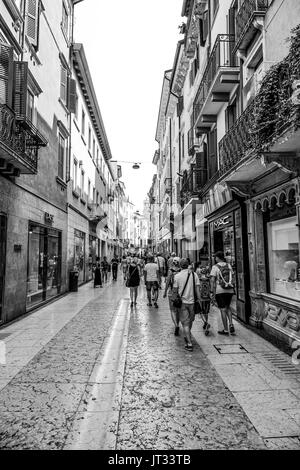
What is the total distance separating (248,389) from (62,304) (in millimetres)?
9055

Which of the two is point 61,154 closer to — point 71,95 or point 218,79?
point 71,95

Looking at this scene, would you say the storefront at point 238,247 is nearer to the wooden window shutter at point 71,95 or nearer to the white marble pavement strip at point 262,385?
the white marble pavement strip at point 262,385

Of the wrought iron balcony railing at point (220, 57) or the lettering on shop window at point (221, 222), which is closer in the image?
the wrought iron balcony railing at point (220, 57)

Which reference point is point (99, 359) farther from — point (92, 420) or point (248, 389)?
point (248, 389)

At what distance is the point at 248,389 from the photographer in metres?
4.29

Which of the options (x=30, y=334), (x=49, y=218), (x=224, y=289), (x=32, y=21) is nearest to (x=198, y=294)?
(x=224, y=289)

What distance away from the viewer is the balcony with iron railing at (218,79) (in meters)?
9.98

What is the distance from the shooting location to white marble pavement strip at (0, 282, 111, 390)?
17.5 ft

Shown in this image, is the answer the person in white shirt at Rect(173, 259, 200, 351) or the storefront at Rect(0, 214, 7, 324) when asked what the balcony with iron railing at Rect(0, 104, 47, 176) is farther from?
the person in white shirt at Rect(173, 259, 200, 351)

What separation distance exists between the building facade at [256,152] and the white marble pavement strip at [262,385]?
866 mm

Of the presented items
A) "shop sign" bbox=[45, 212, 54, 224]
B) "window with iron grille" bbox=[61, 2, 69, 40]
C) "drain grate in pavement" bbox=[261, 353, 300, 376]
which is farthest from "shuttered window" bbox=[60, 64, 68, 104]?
"drain grate in pavement" bbox=[261, 353, 300, 376]

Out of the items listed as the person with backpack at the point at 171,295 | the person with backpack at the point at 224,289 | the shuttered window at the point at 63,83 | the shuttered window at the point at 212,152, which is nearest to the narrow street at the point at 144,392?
the person with backpack at the point at 171,295

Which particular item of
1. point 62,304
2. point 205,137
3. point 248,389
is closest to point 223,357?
point 248,389

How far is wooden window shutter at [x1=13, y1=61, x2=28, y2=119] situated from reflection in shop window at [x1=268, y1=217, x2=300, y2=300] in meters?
7.19
